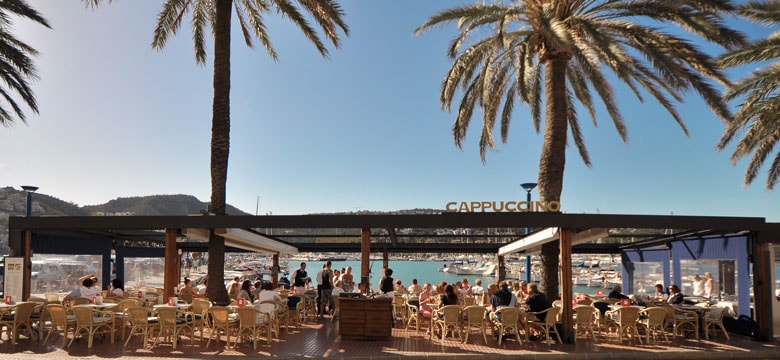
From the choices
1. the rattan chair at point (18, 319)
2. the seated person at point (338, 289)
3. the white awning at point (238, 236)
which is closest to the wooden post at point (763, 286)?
the seated person at point (338, 289)

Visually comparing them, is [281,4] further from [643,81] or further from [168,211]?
[168,211]

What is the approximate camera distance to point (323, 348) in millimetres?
10422

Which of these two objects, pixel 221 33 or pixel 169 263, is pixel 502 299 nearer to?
pixel 169 263

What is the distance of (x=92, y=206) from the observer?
84125 millimetres

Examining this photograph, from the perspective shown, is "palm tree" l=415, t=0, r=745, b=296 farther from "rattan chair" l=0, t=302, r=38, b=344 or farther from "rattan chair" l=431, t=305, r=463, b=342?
"rattan chair" l=0, t=302, r=38, b=344

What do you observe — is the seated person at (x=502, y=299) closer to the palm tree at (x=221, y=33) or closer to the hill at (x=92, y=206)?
the palm tree at (x=221, y=33)

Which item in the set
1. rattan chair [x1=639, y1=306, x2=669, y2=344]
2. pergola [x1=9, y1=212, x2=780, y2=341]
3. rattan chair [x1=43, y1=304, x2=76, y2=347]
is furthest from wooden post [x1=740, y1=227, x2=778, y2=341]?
rattan chair [x1=43, y1=304, x2=76, y2=347]

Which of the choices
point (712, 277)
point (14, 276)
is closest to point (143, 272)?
point (14, 276)

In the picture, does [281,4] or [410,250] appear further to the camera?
[410,250]

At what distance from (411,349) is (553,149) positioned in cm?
701

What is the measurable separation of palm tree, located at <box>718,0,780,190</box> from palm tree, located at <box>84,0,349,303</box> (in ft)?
33.1

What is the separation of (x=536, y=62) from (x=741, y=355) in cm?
953

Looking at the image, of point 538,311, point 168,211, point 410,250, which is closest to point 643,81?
point 538,311

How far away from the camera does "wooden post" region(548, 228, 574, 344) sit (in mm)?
11016
